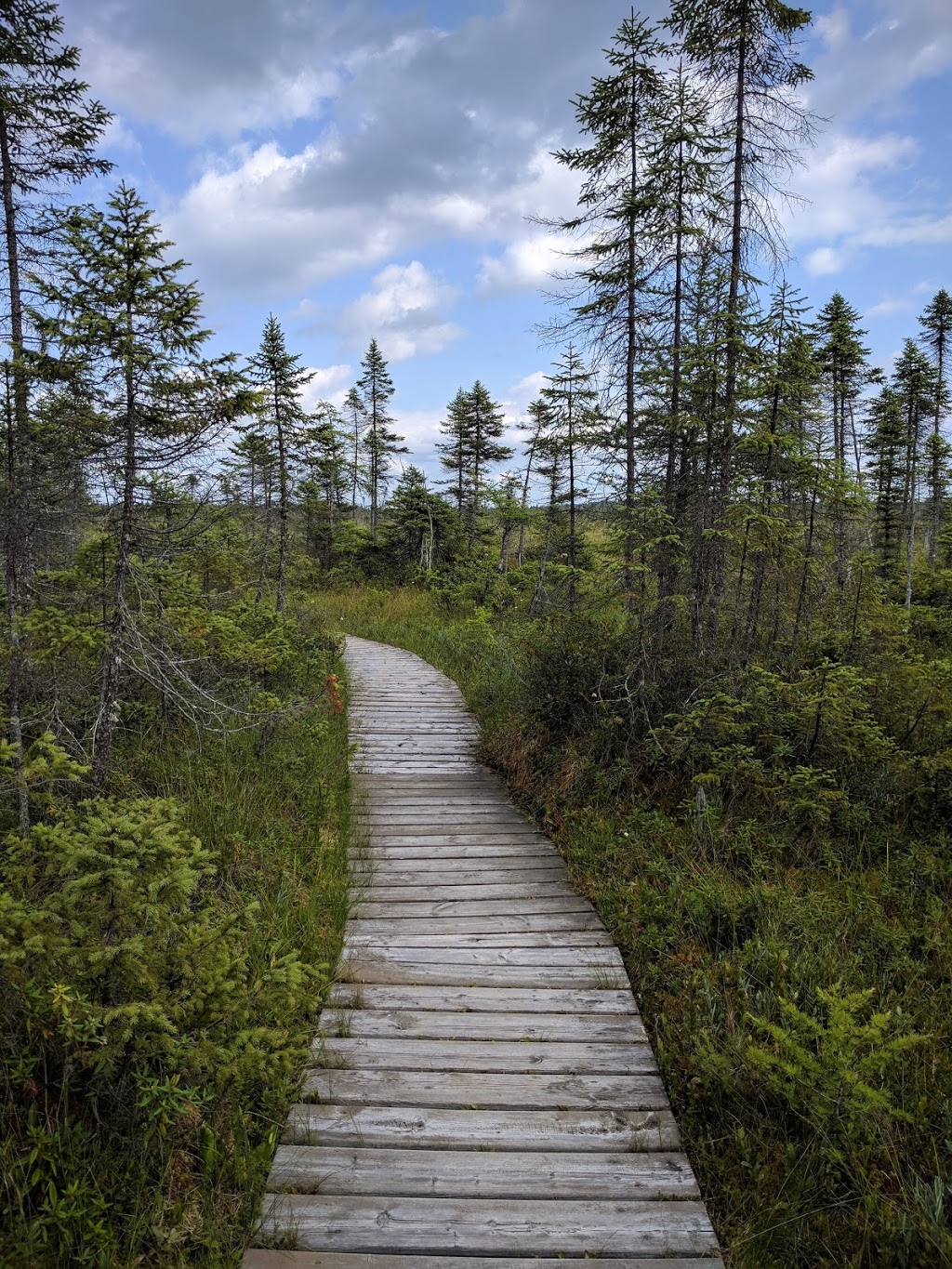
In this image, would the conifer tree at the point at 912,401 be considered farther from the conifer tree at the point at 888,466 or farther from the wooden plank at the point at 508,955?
the wooden plank at the point at 508,955

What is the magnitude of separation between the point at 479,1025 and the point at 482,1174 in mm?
988

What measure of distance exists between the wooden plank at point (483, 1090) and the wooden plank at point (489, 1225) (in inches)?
21.0

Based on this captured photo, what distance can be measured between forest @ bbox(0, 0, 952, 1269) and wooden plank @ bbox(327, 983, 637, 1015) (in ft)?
0.63

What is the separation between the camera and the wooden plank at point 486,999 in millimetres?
3988

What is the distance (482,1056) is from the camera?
11.8ft

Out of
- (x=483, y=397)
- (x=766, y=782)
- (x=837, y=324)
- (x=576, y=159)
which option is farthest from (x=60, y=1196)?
(x=483, y=397)

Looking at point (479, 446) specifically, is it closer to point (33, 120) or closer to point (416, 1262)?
point (33, 120)

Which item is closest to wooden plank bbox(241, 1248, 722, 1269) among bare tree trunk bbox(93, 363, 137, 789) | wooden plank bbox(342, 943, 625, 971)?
wooden plank bbox(342, 943, 625, 971)

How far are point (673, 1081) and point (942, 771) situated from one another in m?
4.47

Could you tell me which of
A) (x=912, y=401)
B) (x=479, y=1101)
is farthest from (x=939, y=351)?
(x=479, y=1101)

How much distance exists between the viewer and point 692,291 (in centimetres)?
988

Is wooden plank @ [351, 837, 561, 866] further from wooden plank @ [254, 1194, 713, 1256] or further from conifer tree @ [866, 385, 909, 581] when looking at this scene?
conifer tree @ [866, 385, 909, 581]

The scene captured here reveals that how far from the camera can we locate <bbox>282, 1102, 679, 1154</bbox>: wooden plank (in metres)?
3.00

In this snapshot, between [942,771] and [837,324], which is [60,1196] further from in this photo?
[837,324]
